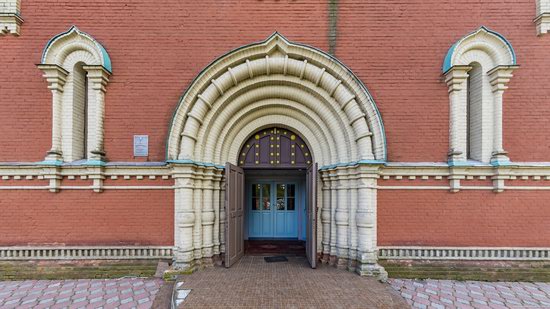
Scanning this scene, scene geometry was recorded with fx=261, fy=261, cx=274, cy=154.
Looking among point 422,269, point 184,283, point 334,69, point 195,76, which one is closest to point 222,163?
point 195,76

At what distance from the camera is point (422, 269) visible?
4844 mm

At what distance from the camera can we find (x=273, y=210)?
819 centimetres

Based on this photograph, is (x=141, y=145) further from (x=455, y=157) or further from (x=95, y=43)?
(x=455, y=157)

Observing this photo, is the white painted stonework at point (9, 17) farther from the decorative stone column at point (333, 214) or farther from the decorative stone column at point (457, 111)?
the decorative stone column at point (457, 111)

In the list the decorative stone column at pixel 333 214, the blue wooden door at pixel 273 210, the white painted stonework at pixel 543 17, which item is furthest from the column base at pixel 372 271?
the white painted stonework at pixel 543 17

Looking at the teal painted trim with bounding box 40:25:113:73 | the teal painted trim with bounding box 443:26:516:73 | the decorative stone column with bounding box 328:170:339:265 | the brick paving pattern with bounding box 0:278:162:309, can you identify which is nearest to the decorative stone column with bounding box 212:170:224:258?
the brick paving pattern with bounding box 0:278:162:309

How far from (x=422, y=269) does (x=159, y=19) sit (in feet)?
22.7

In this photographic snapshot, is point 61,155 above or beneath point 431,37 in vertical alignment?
beneath

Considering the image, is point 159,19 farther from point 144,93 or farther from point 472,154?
point 472,154

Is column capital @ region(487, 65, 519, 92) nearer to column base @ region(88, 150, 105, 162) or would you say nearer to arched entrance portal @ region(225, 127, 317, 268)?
arched entrance portal @ region(225, 127, 317, 268)

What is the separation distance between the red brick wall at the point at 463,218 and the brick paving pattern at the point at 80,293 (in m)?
4.28

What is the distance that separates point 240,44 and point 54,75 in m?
3.50

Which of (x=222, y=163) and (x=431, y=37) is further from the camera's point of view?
(x=222, y=163)

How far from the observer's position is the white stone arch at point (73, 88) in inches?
191
